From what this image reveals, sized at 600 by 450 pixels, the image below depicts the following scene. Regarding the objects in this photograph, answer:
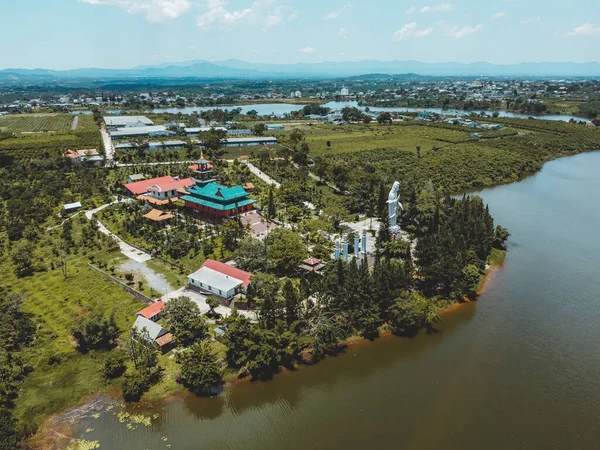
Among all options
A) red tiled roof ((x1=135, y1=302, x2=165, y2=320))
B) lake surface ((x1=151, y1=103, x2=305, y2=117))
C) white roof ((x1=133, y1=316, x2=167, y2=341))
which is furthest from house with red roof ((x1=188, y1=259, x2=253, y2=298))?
lake surface ((x1=151, y1=103, x2=305, y2=117))

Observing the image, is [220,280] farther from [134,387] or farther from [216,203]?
[216,203]

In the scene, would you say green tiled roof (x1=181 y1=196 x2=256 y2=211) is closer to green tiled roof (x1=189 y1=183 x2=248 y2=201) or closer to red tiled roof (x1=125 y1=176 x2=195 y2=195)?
green tiled roof (x1=189 y1=183 x2=248 y2=201)

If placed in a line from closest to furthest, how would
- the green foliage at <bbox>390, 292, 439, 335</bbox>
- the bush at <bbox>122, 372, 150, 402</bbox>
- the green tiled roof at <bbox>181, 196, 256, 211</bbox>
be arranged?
1. the bush at <bbox>122, 372, 150, 402</bbox>
2. the green foliage at <bbox>390, 292, 439, 335</bbox>
3. the green tiled roof at <bbox>181, 196, 256, 211</bbox>

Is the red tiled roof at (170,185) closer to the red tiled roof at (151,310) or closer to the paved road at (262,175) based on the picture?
the paved road at (262,175)

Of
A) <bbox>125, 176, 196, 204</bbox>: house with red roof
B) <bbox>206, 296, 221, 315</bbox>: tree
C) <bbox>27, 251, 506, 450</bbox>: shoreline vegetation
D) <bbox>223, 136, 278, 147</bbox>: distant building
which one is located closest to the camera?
<bbox>27, 251, 506, 450</bbox>: shoreline vegetation

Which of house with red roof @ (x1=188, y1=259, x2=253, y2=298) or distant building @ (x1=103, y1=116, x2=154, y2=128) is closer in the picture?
house with red roof @ (x1=188, y1=259, x2=253, y2=298)

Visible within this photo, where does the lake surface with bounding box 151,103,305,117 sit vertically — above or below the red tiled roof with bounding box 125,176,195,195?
above

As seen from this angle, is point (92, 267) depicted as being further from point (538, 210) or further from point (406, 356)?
point (538, 210)

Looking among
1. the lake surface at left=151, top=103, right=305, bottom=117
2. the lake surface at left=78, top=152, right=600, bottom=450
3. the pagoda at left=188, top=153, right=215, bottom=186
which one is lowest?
the lake surface at left=78, top=152, right=600, bottom=450
